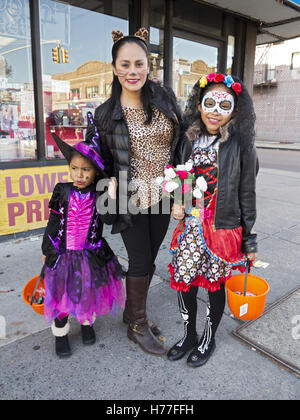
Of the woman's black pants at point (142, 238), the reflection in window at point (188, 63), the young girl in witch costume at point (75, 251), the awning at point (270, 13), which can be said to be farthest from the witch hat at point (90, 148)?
the awning at point (270, 13)

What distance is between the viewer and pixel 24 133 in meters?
4.72

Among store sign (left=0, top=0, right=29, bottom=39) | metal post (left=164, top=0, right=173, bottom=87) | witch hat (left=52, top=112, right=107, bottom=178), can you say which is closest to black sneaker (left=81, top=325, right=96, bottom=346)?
witch hat (left=52, top=112, right=107, bottom=178)

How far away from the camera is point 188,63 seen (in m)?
6.35

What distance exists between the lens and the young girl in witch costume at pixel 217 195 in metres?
2.00

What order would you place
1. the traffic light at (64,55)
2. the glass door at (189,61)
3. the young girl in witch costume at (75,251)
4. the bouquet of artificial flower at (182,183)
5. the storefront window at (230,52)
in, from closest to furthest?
the bouquet of artificial flower at (182,183), the young girl in witch costume at (75,251), the traffic light at (64,55), the glass door at (189,61), the storefront window at (230,52)

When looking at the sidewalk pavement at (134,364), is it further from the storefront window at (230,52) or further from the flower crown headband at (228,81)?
the storefront window at (230,52)

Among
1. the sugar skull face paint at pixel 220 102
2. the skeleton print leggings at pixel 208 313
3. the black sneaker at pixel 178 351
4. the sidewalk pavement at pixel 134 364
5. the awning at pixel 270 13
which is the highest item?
the awning at pixel 270 13

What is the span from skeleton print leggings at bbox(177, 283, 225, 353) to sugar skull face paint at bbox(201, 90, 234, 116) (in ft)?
3.64

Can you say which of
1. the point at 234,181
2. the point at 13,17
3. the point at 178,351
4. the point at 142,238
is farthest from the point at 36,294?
the point at 13,17

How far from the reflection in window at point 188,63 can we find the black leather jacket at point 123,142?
13.4 ft

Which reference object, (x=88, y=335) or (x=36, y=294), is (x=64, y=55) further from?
(x=88, y=335)

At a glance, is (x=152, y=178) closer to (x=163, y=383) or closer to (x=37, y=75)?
(x=163, y=383)

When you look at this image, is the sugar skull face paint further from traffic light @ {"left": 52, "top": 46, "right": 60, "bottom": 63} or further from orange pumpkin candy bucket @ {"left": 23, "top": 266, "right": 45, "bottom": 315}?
traffic light @ {"left": 52, "top": 46, "right": 60, "bottom": 63}

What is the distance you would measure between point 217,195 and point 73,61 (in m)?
4.26
